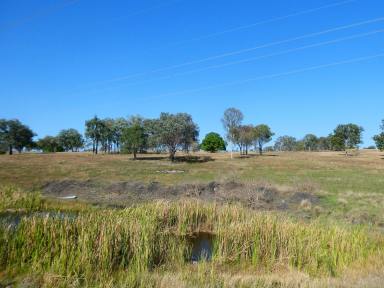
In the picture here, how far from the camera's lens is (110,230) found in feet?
45.2

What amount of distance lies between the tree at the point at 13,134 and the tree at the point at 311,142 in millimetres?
A: 122548

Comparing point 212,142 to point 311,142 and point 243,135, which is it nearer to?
point 243,135

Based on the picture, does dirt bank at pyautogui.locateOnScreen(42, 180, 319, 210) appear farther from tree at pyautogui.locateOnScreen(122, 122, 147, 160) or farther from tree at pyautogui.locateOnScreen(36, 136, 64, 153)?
tree at pyautogui.locateOnScreen(36, 136, 64, 153)

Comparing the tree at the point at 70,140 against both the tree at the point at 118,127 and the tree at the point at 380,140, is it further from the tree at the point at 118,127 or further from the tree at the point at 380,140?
the tree at the point at 380,140

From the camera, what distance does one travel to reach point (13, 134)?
11100 centimetres

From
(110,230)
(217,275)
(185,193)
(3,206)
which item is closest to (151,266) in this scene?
(110,230)

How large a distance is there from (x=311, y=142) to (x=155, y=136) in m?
118

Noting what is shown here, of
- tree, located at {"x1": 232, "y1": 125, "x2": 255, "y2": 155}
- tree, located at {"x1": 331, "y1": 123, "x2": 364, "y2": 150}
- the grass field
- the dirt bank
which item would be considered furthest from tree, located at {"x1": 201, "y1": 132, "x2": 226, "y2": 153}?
the grass field

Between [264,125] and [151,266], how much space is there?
10995 cm

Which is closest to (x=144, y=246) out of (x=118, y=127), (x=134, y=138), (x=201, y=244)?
(x=201, y=244)

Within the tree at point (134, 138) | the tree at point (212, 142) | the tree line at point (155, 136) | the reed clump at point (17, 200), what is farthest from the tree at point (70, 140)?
the reed clump at point (17, 200)

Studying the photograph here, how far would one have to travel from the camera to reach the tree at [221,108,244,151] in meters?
97.8

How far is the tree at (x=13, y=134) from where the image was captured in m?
109

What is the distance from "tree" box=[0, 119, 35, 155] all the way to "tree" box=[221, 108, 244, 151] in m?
60.2
